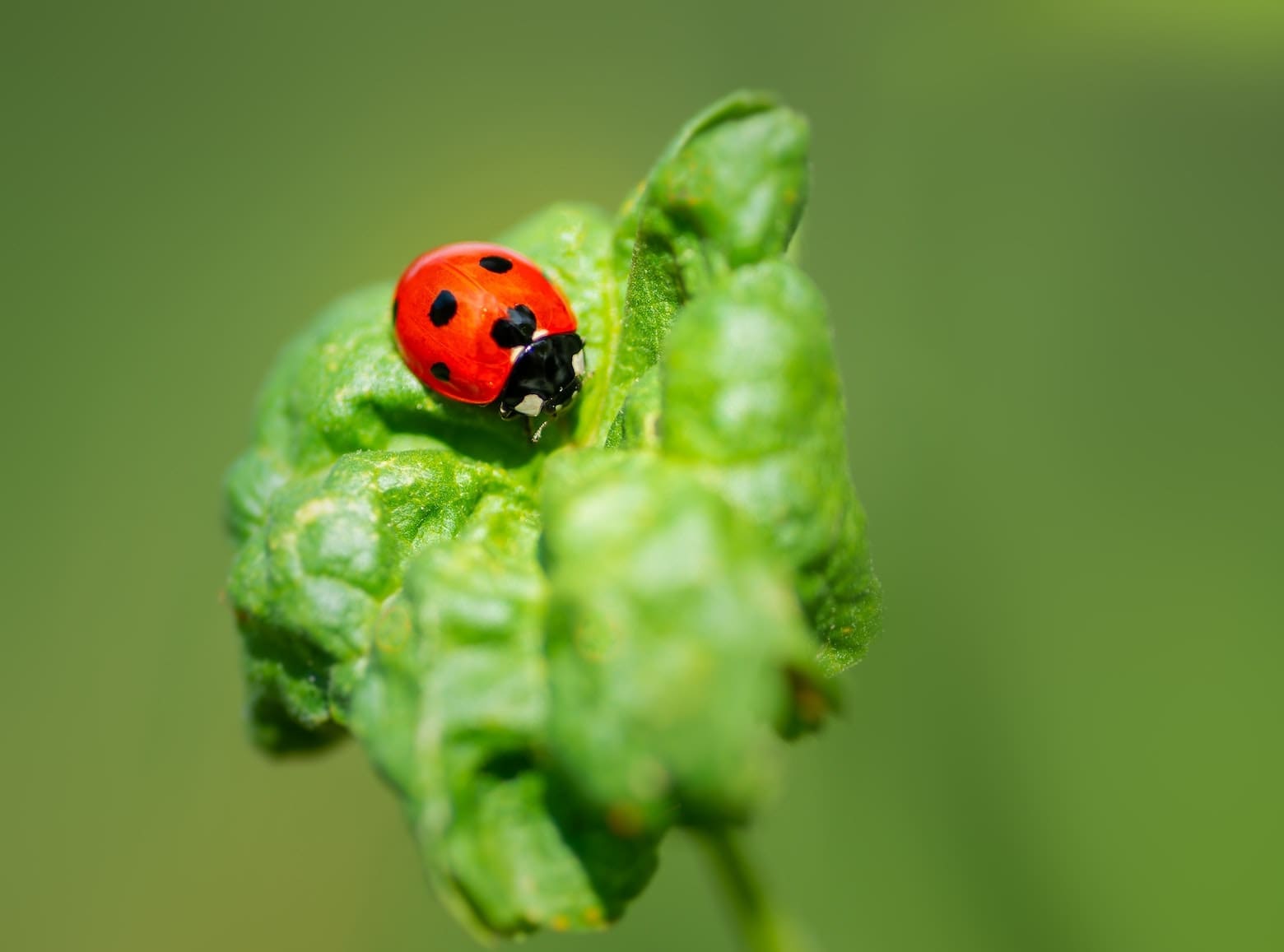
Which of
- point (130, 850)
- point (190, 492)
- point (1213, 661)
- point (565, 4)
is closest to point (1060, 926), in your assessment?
point (1213, 661)

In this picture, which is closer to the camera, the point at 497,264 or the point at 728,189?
the point at 728,189

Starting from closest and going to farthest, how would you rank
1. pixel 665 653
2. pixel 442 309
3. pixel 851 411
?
pixel 665 653, pixel 442 309, pixel 851 411

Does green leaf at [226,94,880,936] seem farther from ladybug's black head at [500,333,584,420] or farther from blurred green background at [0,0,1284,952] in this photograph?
blurred green background at [0,0,1284,952]

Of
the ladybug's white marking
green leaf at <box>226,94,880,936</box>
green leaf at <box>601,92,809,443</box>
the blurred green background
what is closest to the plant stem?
green leaf at <box>226,94,880,936</box>

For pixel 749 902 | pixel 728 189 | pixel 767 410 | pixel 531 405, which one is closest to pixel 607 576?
pixel 767 410

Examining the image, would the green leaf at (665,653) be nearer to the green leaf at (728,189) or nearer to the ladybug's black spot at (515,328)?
the green leaf at (728,189)

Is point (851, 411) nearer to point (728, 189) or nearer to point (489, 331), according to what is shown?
point (489, 331)

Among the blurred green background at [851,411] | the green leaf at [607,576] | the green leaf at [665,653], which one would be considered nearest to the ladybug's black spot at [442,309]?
the green leaf at [607,576]
